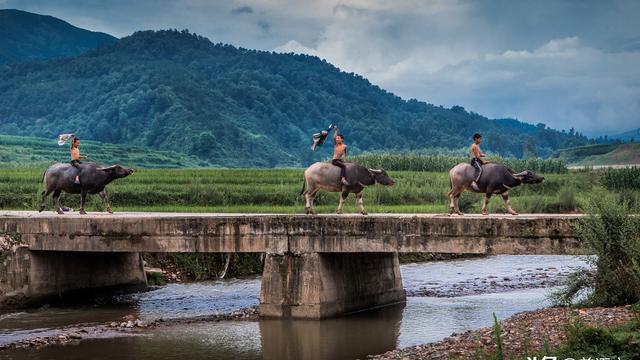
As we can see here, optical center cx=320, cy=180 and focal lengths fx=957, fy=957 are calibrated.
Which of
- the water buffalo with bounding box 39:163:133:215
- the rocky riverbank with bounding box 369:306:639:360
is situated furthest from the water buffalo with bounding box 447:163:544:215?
the water buffalo with bounding box 39:163:133:215

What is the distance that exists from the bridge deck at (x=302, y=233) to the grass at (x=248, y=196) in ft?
38.5

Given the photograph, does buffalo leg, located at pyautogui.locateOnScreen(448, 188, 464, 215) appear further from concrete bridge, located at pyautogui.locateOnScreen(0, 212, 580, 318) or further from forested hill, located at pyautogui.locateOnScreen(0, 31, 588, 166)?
forested hill, located at pyautogui.locateOnScreen(0, 31, 588, 166)

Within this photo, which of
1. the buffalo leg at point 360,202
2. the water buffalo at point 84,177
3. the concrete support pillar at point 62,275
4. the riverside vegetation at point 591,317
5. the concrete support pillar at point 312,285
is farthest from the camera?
the water buffalo at point 84,177

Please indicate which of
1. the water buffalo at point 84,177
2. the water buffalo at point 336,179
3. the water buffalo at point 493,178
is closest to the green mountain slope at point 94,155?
the water buffalo at point 84,177

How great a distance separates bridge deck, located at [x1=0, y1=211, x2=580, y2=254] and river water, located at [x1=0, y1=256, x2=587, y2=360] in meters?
1.99

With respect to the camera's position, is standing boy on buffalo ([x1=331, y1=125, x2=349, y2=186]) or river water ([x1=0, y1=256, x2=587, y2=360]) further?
standing boy on buffalo ([x1=331, y1=125, x2=349, y2=186])

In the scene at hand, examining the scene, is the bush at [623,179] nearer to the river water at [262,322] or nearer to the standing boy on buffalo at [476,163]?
the river water at [262,322]

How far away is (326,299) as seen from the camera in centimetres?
2502

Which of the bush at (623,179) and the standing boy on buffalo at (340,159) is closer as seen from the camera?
the standing boy on buffalo at (340,159)

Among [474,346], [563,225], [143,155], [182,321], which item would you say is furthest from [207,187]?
[143,155]

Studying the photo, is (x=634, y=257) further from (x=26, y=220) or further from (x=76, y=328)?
(x=26, y=220)

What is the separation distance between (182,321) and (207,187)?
21251 mm

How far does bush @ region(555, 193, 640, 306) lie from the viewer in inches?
802

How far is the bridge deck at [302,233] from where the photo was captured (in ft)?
76.3
